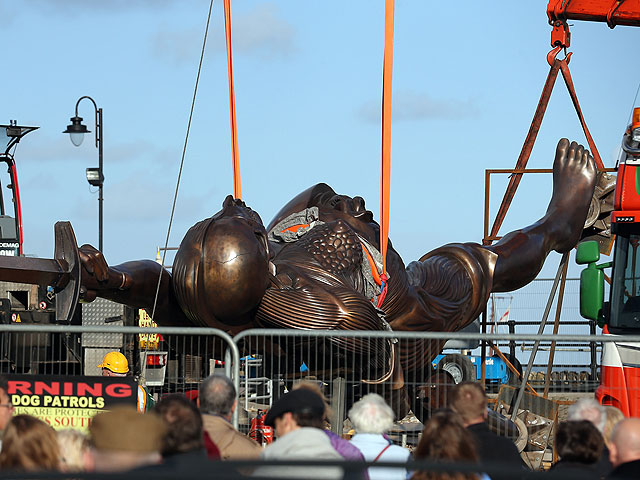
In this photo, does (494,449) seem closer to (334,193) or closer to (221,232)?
(221,232)

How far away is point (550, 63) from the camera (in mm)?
11797

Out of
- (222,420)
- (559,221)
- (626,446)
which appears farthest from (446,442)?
(559,221)

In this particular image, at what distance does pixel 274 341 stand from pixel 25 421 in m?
3.08

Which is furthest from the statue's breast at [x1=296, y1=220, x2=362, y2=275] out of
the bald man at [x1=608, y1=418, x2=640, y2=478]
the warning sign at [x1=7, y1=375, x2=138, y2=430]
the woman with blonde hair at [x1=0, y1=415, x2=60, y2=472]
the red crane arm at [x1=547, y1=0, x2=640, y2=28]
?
the red crane arm at [x1=547, y1=0, x2=640, y2=28]

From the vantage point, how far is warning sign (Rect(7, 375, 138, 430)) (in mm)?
6105

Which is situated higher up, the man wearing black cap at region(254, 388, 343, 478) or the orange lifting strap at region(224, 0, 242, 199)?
the orange lifting strap at region(224, 0, 242, 199)

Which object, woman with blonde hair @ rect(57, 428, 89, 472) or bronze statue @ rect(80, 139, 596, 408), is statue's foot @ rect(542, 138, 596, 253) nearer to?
bronze statue @ rect(80, 139, 596, 408)

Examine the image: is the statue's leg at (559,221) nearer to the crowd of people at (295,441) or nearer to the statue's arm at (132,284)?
the statue's arm at (132,284)


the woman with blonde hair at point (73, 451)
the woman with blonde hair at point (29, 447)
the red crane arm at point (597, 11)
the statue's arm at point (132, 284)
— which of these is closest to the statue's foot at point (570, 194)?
Answer: the red crane arm at point (597, 11)

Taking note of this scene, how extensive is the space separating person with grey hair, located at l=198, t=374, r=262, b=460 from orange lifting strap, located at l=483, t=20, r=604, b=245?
7164mm

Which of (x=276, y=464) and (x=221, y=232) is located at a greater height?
(x=221, y=232)

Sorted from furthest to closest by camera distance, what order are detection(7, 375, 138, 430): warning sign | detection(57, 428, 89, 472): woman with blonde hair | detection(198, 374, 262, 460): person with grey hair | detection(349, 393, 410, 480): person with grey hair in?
detection(7, 375, 138, 430): warning sign
detection(349, 393, 410, 480): person with grey hair
detection(198, 374, 262, 460): person with grey hair
detection(57, 428, 89, 472): woman with blonde hair

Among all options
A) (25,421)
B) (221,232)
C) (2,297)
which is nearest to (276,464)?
(25,421)

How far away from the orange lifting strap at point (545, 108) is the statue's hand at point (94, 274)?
5908 mm
